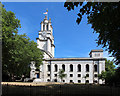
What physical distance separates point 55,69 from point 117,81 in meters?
28.6

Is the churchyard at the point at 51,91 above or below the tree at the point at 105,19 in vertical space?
below

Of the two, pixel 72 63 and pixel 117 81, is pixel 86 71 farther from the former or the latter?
pixel 117 81

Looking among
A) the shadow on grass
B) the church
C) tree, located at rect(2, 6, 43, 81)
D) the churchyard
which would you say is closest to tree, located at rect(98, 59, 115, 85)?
the church

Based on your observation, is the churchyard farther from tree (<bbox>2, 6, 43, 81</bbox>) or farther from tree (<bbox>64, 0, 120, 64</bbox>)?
tree (<bbox>2, 6, 43, 81</bbox>)

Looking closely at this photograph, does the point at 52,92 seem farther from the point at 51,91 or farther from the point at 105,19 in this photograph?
the point at 105,19

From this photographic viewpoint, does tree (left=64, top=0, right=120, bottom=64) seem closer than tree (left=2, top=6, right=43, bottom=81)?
Yes

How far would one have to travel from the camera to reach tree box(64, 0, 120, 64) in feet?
21.5

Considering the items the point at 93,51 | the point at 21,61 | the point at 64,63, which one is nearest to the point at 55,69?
the point at 64,63

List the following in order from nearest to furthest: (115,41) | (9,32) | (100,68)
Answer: (115,41), (9,32), (100,68)

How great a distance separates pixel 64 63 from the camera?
49.2m

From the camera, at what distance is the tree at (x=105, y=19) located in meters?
6.55

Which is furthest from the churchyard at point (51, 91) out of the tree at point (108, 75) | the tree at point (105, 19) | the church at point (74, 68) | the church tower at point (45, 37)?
the church tower at point (45, 37)

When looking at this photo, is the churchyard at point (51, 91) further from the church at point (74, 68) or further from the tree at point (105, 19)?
the church at point (74, 68)

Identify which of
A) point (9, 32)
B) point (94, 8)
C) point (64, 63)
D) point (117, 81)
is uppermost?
point (9, 32)
